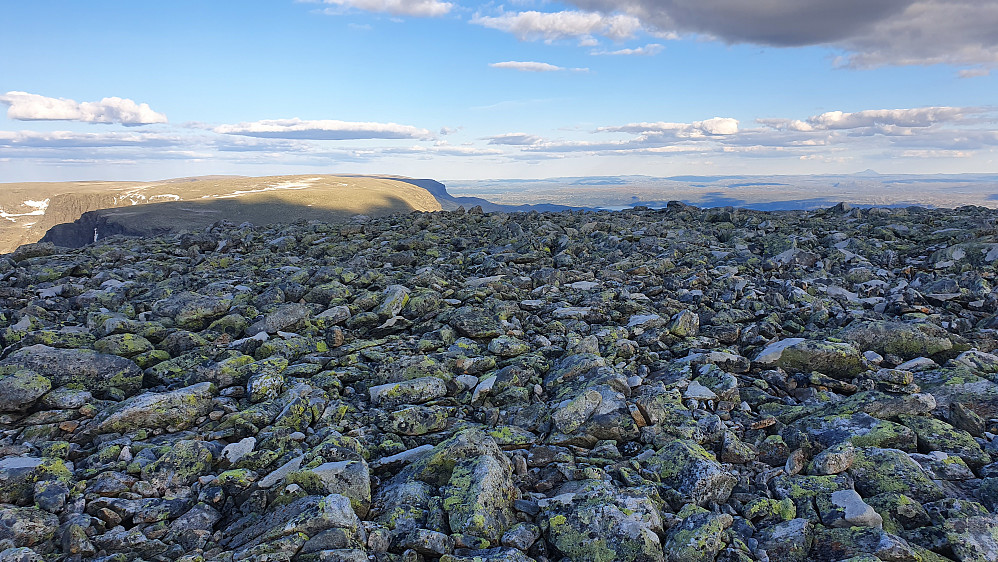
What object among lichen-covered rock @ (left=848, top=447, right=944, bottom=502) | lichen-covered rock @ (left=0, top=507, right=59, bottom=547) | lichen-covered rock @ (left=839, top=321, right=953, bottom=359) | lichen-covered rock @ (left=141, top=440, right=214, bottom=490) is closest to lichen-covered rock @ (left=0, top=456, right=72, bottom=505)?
lichen-covered rock @ (left=0, top=507, right=59, bottom=547)

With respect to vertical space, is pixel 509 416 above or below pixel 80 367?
below

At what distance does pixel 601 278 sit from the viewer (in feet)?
55.8

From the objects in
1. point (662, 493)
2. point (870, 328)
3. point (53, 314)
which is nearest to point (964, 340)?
point (870, 328)

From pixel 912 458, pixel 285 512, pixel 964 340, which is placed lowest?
pixel 285 512

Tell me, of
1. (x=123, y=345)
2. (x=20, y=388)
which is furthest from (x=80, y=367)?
(x=123, y=345)

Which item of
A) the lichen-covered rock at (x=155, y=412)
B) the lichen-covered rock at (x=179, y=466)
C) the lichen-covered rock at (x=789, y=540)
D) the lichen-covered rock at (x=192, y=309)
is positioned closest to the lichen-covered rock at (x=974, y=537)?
the lichen-covered rock at (x=789, y=540)

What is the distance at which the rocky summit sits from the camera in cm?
595

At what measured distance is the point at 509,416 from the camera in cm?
891

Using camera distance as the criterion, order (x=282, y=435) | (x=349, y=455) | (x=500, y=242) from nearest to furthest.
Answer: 1. (x=349, y=455)
2. (x=282, y=435)
3. (x=500, y=242)

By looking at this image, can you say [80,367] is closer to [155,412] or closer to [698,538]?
[155,412]

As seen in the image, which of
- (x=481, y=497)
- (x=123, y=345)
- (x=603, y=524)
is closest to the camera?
(x=603, y=524)

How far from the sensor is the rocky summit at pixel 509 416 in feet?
19.5

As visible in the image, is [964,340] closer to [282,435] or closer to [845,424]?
[845,424]

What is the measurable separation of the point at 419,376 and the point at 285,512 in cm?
429
